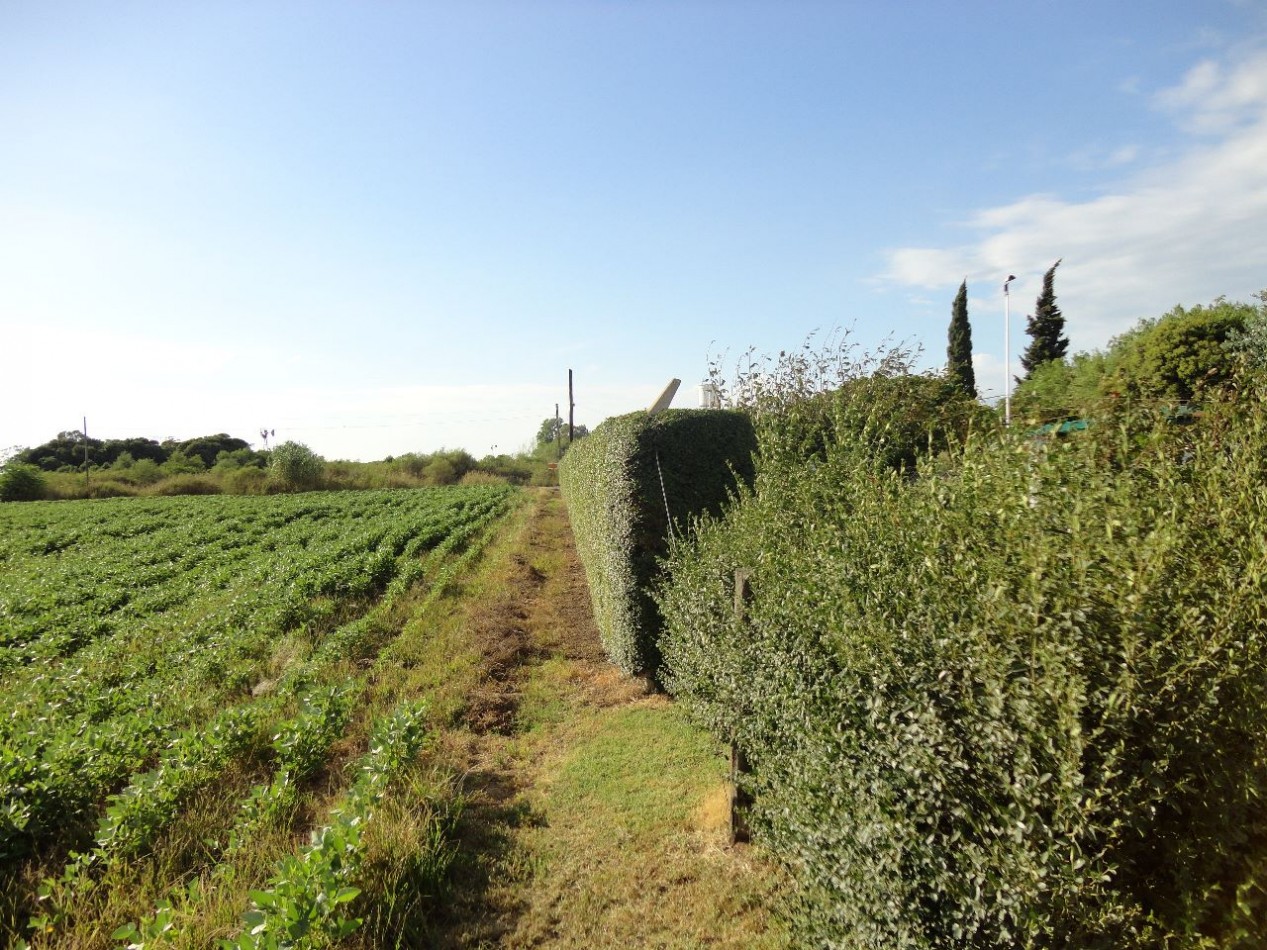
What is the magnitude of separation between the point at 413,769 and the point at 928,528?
4.80 metres

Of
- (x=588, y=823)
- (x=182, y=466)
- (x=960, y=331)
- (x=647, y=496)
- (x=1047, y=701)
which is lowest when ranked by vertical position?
(x=588, y=823)

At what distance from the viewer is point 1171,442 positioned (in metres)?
2.82

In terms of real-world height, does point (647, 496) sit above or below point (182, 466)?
below

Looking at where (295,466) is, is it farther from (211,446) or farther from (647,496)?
(647,496)

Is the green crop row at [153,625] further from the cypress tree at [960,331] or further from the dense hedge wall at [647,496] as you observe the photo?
the cypress tree at [960,331]

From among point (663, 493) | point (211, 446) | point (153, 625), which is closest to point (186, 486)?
point (211, 446)

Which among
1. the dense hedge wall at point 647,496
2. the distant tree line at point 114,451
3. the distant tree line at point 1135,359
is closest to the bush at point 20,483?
the distant tree line at point 114,451

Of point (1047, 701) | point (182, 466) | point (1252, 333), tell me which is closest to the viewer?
point (1047, 701)

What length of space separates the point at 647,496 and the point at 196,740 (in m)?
5.19

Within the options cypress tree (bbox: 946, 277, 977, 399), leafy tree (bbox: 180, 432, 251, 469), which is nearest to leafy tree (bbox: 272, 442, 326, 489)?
leafy tree (bbox: 180, 432, 251, 469)

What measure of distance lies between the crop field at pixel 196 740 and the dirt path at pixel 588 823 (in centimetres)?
80

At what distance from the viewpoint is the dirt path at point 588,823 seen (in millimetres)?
4203

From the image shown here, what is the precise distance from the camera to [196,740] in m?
5.83

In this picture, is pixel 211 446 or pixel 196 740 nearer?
pixel 196 740
